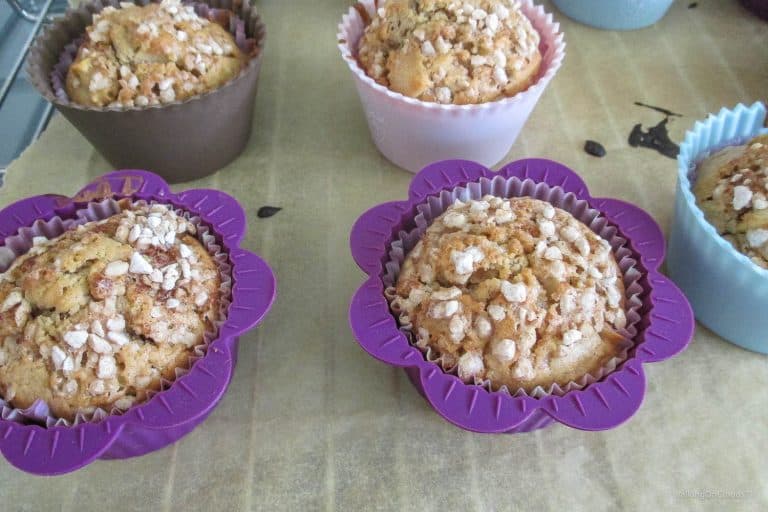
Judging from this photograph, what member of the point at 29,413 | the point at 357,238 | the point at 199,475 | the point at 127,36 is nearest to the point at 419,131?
the point at 357,238

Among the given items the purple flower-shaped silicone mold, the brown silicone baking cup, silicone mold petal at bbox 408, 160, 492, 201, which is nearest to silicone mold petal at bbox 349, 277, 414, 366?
the purple flower-shaped silicone mold

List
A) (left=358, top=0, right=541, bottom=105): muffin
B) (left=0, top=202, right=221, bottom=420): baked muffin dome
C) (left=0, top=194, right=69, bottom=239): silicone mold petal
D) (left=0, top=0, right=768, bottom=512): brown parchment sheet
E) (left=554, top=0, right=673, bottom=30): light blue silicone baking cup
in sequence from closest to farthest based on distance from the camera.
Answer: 1. (left=0, top=202, right=221, bottom=420): baked muffin dome
2. (left=0, top=0, right=768, bottom=512): brown parchment sheet
3. (left=0, top=194, right=69, bottom=239): silicone mold petal
4. (left=358, top=0, right=541, bottom=105): muffin
5. (left=554, top=0, right=673, bottom=30): light blue silicone baking cup

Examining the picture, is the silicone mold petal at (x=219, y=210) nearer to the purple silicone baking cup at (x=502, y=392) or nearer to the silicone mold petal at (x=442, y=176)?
the purple silicone baking cup at (x=502, y=392)

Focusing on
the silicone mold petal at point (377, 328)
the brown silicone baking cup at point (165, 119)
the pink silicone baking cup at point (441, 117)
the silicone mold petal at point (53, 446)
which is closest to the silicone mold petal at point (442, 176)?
the pink silicone baking cup at point (441, 117)

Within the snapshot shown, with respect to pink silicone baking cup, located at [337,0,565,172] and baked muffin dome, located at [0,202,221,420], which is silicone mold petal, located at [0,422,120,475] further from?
pink silicone baking cup, located at [337,0,565,172]

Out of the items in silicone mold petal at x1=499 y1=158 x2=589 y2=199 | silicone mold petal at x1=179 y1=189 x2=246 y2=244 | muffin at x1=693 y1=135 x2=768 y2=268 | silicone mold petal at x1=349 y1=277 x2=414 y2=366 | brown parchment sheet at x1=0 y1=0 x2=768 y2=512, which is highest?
muffin at x1=693 y1=135 x2=768 y2=268

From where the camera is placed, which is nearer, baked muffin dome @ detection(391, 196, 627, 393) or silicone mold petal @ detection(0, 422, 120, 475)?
silicone mold petal @ detection(0, 422, 120, 475)
